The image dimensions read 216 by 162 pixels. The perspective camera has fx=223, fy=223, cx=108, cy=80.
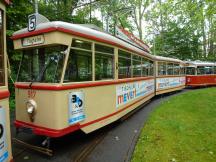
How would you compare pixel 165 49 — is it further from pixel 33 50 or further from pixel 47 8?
pixel 33 50

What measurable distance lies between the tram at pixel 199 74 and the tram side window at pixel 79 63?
18.0 m

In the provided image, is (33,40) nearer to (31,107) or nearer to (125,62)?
(31,107)

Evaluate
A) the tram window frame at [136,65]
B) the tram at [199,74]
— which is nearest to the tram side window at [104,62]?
the tram window frame at [136,65]

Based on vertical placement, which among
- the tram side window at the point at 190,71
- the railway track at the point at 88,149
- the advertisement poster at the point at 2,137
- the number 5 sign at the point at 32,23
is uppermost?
the number 5 sign at the point at 32,23

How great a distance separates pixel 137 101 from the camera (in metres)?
9.41

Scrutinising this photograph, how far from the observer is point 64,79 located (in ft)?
15.5

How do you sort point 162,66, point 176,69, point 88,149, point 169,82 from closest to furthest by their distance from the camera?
point 88,149
point 162,66
point 169,82
point 176,69

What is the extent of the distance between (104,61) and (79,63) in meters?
1.09

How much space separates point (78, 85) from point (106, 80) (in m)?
1.35

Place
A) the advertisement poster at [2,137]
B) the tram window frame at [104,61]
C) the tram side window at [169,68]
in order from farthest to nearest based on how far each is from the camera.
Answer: the tram side window at [169,68] < the tram window frame at [104,61] < the advertisement poster at [2,137]

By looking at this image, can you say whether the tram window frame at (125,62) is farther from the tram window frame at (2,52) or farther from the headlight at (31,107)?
the tram window frame at (2,52)

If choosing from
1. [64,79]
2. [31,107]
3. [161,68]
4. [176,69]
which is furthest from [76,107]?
[176,69]

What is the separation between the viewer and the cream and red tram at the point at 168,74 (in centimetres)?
1383

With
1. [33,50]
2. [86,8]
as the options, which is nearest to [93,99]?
[33,50]
